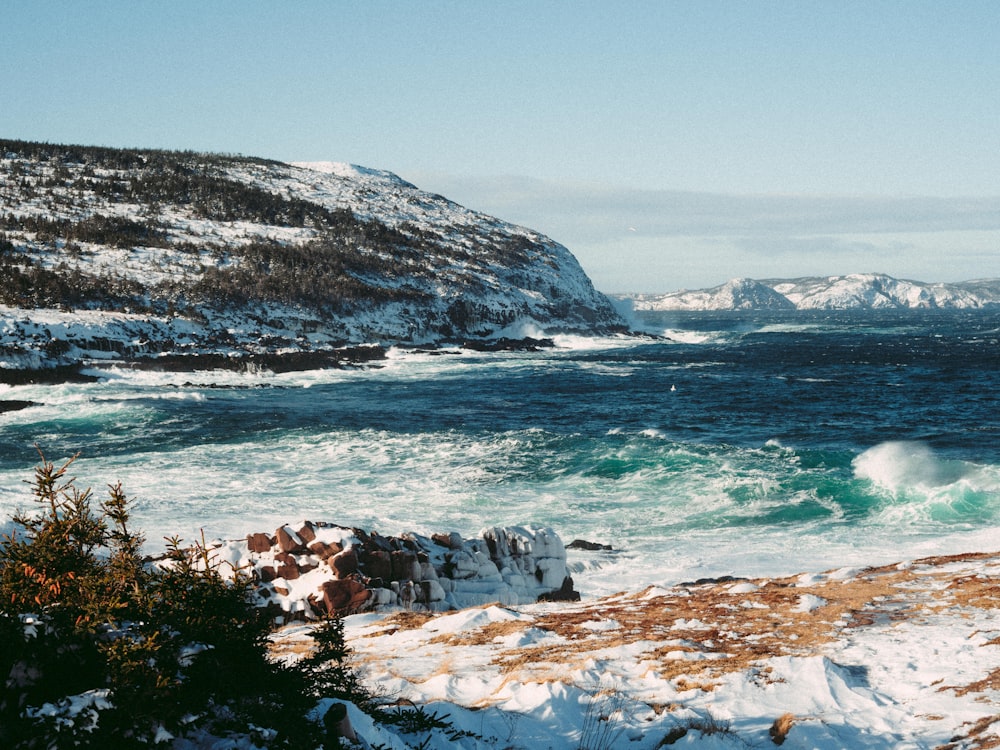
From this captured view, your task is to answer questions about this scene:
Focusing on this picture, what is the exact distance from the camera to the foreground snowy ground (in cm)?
607

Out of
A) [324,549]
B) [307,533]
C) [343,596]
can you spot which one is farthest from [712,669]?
[307,533]

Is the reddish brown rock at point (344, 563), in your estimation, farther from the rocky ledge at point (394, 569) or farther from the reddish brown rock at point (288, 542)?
the reddish brown rock at point (288, 542)

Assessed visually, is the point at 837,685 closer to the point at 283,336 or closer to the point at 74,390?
the point at 74,390

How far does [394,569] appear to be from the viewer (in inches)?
498

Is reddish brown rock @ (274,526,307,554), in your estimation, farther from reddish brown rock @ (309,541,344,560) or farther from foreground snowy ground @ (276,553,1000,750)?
foreground snowy ground @ (276,553,1000,750)

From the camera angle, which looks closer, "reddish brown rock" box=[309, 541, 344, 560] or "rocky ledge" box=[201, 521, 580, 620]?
"rocky ledge" box=[201, 521, 580, 620]

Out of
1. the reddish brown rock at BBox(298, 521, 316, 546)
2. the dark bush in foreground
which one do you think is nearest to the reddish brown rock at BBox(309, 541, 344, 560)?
the reddish brown rock at BBox(298, 521, 316, 546)

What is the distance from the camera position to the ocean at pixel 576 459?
58.8 feet

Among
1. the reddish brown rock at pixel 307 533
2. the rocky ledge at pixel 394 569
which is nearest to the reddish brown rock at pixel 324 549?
the rocky ledge at pixel 394 569

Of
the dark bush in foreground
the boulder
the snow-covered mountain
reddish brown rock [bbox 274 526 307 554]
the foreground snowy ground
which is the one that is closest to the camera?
the dark bush in foreground

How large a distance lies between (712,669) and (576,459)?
1913 centimetres

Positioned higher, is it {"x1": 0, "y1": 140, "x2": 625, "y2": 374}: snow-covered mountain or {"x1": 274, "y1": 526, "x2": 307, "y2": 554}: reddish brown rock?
{"x1": 0, "y1": 140, "x2": 625, "y2": 374}: snow-covered mountain

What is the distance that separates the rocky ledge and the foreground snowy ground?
35.2 inches

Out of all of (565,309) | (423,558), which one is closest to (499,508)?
(423,558)
